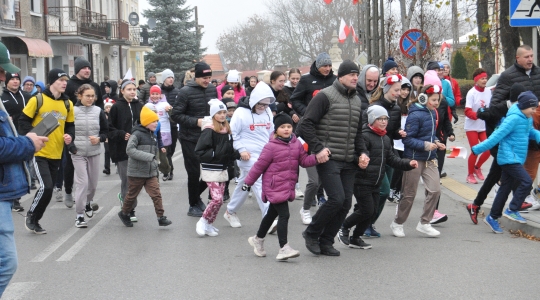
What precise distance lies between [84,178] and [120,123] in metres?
1.13

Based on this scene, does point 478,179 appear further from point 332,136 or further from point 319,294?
point 319,294

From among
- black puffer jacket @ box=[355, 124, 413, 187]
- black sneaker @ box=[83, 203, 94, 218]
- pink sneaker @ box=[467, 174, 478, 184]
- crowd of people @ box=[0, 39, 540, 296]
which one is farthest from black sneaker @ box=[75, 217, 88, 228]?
pink sneaker @ box=[467, 174, 478, 184]

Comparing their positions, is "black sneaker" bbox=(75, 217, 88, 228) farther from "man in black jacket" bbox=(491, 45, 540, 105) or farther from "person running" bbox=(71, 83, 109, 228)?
"man in black jacket" bbox=(491, 45, 540, 105)

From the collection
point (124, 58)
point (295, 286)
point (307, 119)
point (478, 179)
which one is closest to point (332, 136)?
point (307, 119)

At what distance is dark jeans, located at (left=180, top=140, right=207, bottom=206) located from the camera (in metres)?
10.8

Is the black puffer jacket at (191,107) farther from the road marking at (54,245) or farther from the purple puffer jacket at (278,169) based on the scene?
the purple puffer jacket at (278,169)

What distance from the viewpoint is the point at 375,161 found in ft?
27.0

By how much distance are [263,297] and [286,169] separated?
1.65 metres

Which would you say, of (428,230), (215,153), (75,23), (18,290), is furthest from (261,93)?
(75,23)

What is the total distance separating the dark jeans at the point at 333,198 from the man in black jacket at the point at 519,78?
3.03 meters

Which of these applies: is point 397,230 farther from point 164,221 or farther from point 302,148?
point 164,221

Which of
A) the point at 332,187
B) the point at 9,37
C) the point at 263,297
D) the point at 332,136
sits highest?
the point at 9,37

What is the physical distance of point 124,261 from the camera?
8.04 meters

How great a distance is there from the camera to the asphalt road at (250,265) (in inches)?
263
